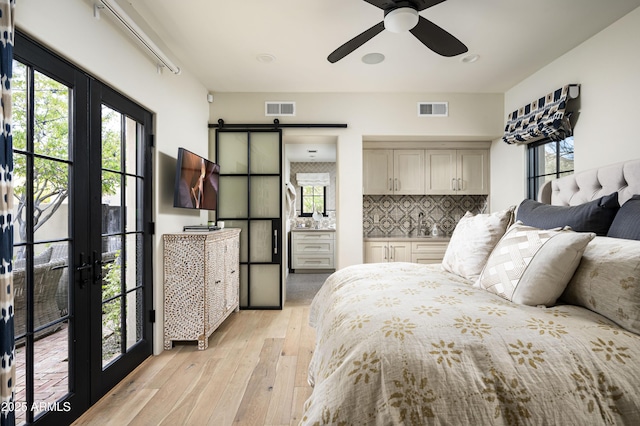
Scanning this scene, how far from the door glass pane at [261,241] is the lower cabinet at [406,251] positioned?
4.21 feet

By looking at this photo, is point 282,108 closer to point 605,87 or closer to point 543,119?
point 543,119

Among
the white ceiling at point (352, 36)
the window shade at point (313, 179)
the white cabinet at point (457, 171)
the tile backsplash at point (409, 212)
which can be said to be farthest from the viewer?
the window shade at point (313, 179)

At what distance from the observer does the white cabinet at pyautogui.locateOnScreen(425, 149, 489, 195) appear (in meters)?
4.42

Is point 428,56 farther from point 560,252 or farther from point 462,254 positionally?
point 560,252

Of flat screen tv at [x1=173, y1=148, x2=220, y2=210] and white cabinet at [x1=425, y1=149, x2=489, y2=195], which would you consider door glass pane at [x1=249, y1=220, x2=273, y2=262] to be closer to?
flat screen tv at [x1=173, y1=148, x2=220, y2=210]

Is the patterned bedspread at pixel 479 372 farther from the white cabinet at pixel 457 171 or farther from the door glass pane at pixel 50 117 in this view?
the white cabinet at pixel 457 171

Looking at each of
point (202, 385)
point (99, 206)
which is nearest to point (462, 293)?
point (202, 385)

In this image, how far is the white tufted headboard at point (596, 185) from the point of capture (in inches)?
80.3

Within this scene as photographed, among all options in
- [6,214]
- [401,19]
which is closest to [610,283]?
[401,19]

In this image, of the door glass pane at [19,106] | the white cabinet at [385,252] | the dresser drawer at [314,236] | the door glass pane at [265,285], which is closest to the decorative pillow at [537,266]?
the door glass pane at [19,106]

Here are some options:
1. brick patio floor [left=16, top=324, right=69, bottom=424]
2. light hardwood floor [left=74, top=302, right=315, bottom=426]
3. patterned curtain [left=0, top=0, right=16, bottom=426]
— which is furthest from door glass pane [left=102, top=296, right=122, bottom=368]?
patterned curtain [left=0, top=0, right=16, bottom=426]

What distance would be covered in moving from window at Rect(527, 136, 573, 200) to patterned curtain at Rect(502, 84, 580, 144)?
0.39 ft

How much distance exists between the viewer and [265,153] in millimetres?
3980

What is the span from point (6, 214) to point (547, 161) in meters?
4.40
